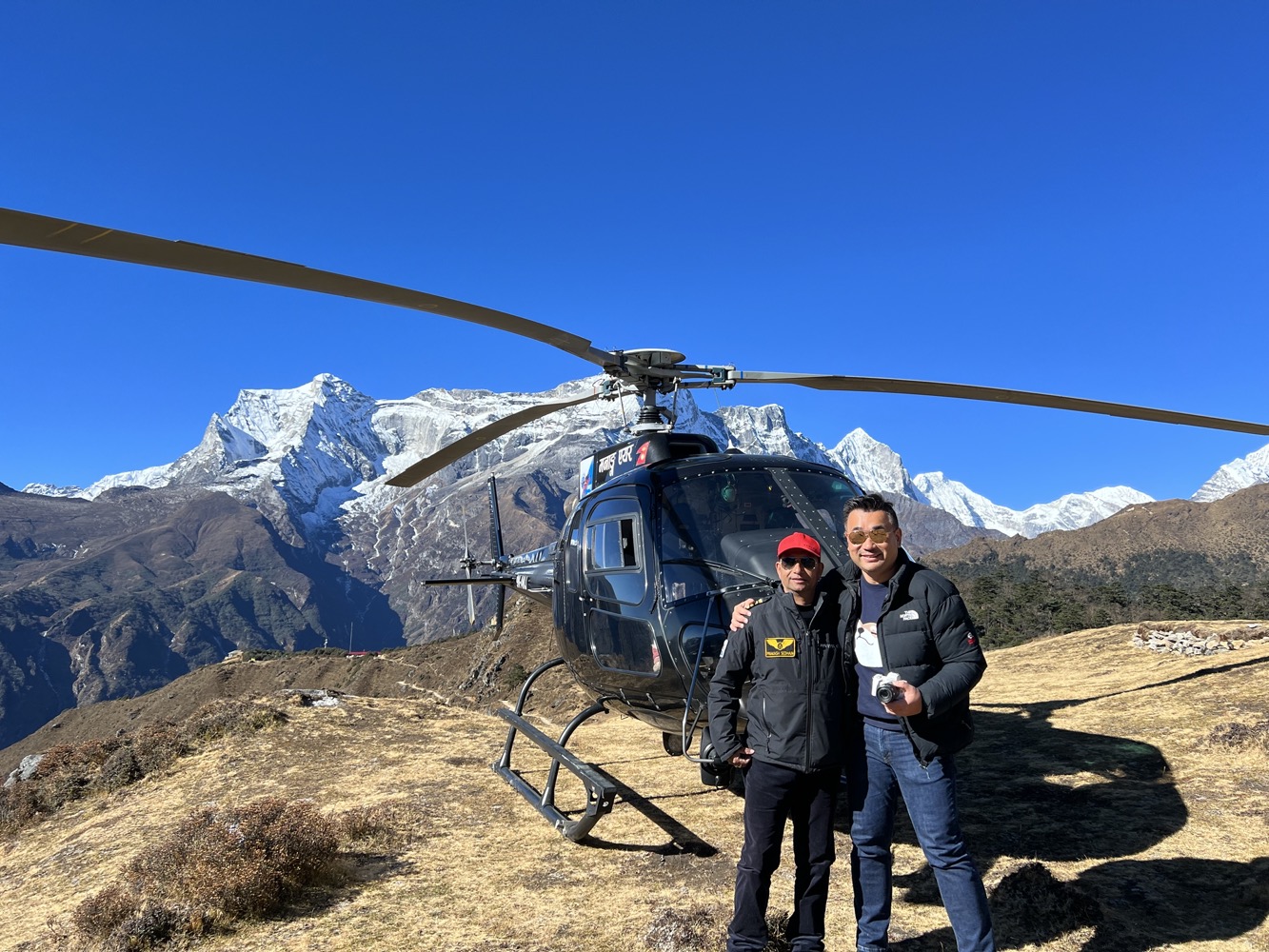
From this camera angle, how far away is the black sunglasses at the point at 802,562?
4.10 meters

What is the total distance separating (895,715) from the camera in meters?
3.74

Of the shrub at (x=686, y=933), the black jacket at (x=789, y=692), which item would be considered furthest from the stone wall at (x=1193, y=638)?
the black jacket at (x=789, y=692)

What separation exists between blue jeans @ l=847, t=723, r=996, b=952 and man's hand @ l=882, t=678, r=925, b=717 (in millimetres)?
271

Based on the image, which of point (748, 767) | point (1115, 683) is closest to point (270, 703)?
point (748, 767)

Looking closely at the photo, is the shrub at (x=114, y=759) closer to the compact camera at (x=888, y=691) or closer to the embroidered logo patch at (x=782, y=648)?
the embroidered logo patch at (x=782, y=648)

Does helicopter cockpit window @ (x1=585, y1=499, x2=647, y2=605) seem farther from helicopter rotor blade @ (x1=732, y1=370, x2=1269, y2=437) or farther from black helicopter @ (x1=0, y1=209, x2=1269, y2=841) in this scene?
helicopter rotor blade @ (x1=732, y1=370, x2=1269, y2=437)

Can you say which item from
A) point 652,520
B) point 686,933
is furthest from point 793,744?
point 652,520

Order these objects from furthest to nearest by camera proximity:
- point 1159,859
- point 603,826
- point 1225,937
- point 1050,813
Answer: point 603,826 → point 1050,813 → point 1159,859 → point 1225,937

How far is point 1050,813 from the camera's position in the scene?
6859mm

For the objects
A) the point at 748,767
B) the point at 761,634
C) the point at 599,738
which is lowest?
the point at 599,738

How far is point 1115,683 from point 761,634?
34.3ft

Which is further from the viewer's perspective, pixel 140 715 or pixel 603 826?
pixel 140 715

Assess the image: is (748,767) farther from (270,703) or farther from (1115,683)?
(270,703)

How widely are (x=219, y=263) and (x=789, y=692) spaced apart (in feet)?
14.1
